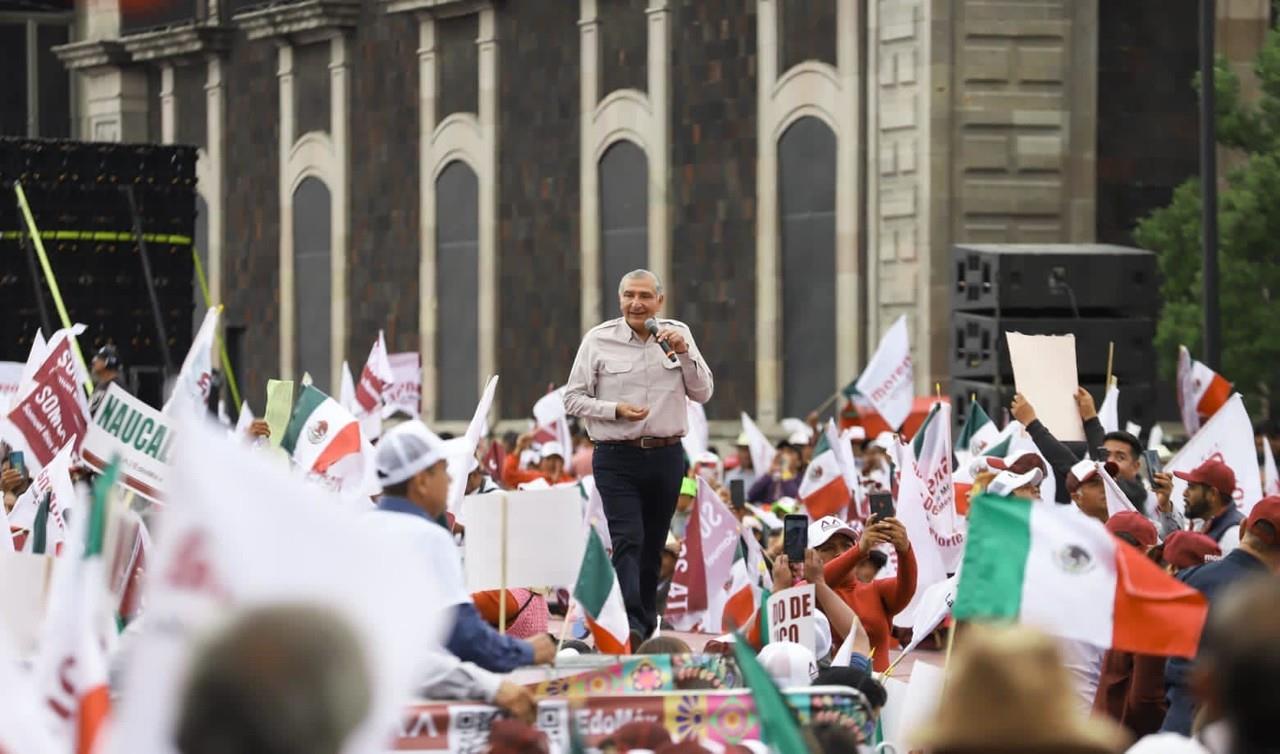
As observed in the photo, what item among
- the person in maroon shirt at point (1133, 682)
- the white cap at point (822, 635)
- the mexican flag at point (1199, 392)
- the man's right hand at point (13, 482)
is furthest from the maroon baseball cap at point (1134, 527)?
the mexican flag at point (1199, 392)

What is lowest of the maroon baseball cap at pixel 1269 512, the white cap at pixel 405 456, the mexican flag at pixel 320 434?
the mexican flag at pixel 320 434

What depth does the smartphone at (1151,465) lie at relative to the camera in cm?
1427

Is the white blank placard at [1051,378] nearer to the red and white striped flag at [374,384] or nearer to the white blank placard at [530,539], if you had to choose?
the white blank placard at [530,539]

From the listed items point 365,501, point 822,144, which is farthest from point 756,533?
point 822,144

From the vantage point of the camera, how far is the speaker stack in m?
18.4

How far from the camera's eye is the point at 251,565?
504 centimetres

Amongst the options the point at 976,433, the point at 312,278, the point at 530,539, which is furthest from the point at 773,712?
the point at 312,278

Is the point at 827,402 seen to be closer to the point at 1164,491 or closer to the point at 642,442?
the point at 1164,491

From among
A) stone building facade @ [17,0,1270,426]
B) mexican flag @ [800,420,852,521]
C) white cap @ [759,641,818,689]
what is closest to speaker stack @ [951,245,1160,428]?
mexican flag @ [800,420,852,521]

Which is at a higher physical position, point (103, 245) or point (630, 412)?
point (103, 245)

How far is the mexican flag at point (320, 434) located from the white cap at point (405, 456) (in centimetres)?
688

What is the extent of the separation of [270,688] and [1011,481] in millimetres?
8372

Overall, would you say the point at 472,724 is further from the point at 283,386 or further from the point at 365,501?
the point at 283,386

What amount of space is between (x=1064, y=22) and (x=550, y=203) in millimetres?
8171
